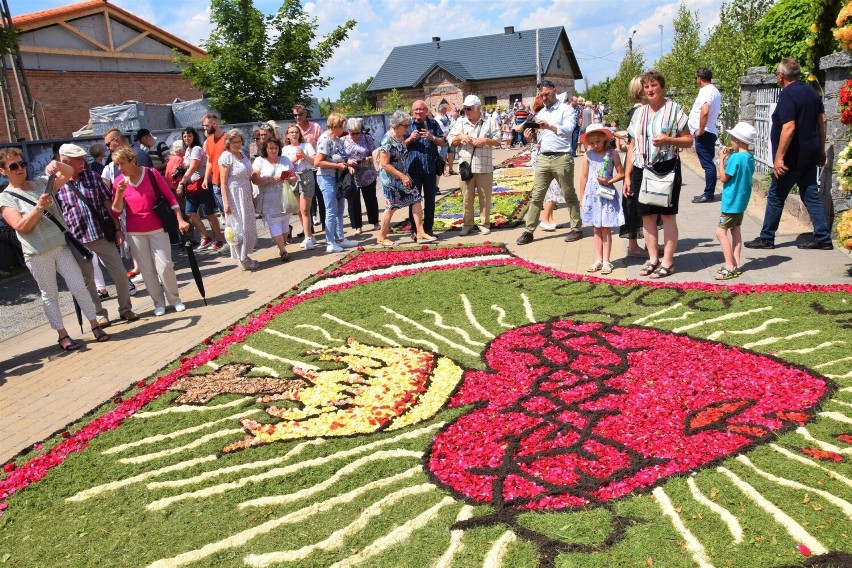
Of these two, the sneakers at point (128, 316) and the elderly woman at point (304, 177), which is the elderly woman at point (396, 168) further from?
the sneakers at point (128, 316)

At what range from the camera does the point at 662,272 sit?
269 inches

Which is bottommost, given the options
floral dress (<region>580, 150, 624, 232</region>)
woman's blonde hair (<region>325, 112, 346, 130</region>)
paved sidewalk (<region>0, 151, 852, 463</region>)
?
paved sidewalk (<region>0, 151, 852, 463</region>)

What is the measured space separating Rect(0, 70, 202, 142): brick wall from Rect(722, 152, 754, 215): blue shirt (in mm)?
23708

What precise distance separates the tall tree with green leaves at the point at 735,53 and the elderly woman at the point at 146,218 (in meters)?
12.5

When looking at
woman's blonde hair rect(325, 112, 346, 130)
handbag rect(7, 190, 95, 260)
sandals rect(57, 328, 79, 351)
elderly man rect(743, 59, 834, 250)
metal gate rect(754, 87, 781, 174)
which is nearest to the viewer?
handbag rect(7, 190, 95, 260)

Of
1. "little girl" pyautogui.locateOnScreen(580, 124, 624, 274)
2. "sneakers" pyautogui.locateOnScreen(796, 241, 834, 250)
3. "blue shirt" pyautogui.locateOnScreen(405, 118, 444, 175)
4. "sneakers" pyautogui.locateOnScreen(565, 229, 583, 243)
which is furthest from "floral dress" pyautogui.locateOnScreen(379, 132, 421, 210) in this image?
"sneakers" pyautogui.locateOnScreen(796, 241, 834, 250)

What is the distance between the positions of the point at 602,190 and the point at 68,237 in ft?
17.9

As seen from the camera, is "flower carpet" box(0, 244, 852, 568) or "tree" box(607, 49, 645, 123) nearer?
"flower carpet" box(0, 244, 852, 568)

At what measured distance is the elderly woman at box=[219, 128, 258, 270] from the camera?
28.5 ft

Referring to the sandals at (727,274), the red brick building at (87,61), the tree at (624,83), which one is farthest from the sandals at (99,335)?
the tree at (624,83)

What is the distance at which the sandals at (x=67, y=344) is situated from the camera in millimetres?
6631

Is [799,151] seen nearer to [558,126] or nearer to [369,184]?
[558,126]

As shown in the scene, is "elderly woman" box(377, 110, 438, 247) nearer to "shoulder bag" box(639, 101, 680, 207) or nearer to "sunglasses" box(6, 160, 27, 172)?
"shoulder bag" box(639, 101, 680, 207)

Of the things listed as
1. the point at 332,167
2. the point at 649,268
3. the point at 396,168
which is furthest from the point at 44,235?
the point at 649,268
